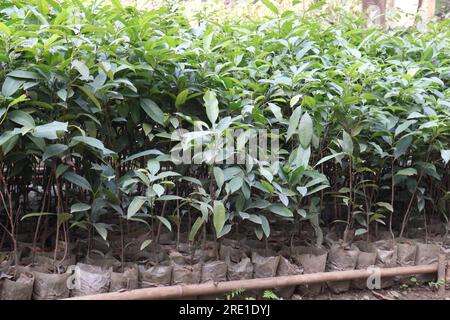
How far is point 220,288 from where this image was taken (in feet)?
5.80

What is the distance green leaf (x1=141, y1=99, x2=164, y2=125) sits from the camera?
1.78 meters

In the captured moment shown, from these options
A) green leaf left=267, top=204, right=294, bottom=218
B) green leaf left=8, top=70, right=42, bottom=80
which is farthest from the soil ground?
green leaf left=8, top=70, right=42, bottom=80

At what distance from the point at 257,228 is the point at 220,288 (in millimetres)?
280

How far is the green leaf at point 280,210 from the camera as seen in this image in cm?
181

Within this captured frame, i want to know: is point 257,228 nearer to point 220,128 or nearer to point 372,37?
point 220,128

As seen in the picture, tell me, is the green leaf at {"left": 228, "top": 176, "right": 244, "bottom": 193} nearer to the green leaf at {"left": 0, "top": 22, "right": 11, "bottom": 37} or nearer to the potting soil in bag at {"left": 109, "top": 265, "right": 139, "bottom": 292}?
the potting soil in bag at {"left": 109, "top": 265, "right": 139, "bottom": 292}

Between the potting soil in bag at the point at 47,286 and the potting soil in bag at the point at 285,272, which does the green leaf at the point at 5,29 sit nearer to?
the potting soil in bag at the point at 47,286

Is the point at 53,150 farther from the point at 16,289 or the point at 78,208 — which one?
the point at 16,289

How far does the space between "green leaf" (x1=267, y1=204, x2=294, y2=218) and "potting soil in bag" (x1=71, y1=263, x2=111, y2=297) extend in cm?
66

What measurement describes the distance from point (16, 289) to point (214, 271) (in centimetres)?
71

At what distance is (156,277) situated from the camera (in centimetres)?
176

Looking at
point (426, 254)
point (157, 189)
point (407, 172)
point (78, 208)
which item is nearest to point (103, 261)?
point (78, 208)

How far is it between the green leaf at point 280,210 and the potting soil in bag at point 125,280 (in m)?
0.57
